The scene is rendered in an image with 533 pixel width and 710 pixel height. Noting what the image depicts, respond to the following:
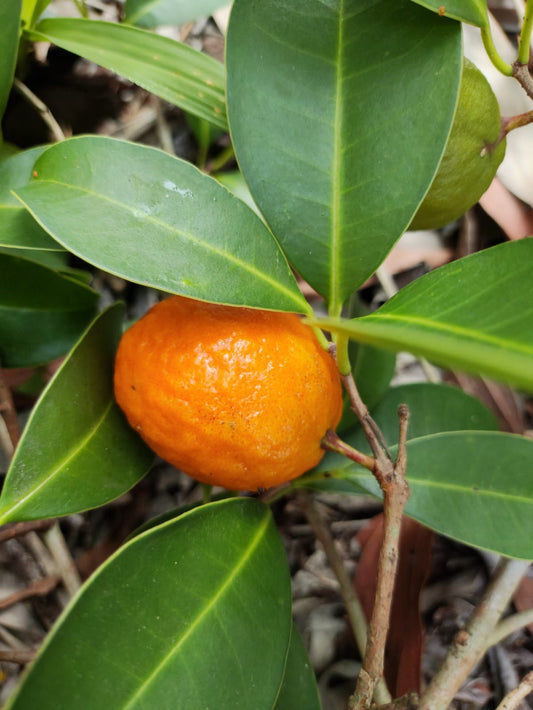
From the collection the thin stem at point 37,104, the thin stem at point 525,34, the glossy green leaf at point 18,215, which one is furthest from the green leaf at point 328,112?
the thin stem at point 37,104

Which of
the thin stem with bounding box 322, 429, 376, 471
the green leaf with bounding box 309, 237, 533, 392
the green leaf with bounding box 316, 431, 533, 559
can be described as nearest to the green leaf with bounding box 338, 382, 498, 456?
the green leaf with bounding box 316, 431, 533, 559

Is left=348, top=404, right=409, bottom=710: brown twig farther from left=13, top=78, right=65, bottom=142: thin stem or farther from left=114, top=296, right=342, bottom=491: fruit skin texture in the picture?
left=13, top=78, right=65, bottom=142: thin stem

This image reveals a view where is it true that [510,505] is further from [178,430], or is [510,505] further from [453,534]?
[178,430]

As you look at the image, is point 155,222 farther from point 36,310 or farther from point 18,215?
point 36,310

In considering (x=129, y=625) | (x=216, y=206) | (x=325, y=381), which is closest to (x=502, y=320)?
(x=325, y=381)

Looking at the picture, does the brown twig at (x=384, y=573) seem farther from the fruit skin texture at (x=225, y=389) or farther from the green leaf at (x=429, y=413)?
the green leaf at (x=429, y=413)
